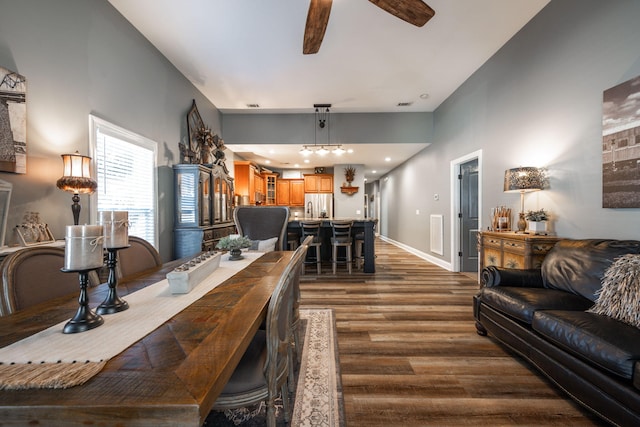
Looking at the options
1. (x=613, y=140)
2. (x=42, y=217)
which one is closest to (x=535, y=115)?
(x=613, y=140)

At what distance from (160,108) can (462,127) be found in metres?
4.69

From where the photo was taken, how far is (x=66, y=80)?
2.22 meters

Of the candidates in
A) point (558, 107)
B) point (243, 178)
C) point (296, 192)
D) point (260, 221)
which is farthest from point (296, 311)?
point (296, 192)

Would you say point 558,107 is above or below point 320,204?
above

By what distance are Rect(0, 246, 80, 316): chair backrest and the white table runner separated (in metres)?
0.34

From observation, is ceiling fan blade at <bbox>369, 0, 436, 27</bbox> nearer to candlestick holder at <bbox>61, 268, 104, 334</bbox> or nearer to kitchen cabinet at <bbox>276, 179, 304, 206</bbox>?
candlestick holder at <bbox>61, 268, 104, 334</bbox>

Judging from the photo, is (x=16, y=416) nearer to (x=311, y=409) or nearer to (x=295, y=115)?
(x=311, y=409)

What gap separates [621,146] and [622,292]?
1250 millimetres

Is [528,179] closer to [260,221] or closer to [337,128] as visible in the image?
[260,221]

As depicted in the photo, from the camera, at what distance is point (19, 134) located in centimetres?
185

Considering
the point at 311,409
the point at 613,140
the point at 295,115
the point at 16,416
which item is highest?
the point at 295,115

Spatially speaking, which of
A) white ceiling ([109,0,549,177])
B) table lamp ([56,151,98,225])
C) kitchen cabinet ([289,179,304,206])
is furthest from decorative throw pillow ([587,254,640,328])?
kitchen cabinet ([289,179,304,206])

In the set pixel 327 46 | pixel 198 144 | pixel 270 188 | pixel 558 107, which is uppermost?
pixel 327 46

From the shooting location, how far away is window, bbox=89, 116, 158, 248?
2.62 meters
